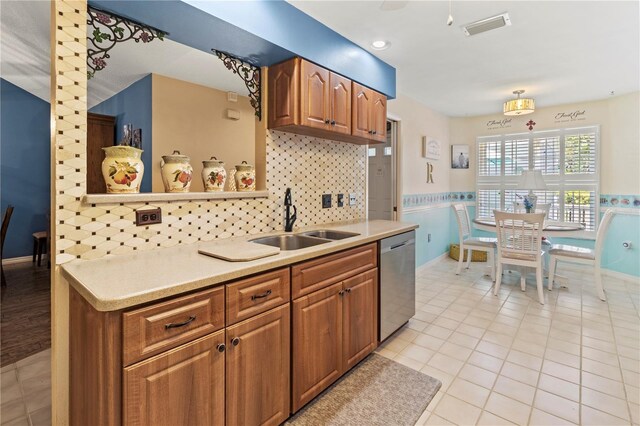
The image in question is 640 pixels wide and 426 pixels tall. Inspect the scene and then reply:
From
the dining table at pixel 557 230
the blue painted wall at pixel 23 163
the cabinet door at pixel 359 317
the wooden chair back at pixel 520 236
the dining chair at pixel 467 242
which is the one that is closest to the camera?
the cabinet door at pixel 359 317

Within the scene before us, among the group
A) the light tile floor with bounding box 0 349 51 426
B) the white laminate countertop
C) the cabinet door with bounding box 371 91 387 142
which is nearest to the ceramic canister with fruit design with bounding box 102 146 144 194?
the white laminate countertop

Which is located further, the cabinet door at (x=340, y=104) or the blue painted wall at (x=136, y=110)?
the blue painted wall at (x=136, y=110)

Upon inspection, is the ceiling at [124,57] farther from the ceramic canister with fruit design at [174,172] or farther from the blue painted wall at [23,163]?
the blue painted wall at [23,163]

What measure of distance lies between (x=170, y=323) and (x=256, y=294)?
39 centimetres

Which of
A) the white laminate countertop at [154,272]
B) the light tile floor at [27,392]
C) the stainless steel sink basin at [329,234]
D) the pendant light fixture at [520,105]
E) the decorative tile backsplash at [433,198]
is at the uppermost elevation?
the pendant light fixture at [520,105]

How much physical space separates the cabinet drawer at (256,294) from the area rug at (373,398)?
719 mm

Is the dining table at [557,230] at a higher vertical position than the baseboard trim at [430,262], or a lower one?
higher

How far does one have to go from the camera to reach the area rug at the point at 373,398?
169cm

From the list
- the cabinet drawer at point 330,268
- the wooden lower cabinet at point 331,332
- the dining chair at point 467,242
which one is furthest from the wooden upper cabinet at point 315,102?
the dining chair at point 467,242

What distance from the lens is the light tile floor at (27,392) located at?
171 cm

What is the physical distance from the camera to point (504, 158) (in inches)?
208

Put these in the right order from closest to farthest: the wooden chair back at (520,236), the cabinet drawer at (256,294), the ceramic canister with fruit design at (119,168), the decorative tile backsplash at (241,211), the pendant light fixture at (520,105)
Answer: the cabinet drawer at (256,294) < the decorative tile backsplash at (241,211) < the ceramic canister with fruit design at (119,168) < the wooden chair back at (520,236) < the pendant light fixture at (520,105)

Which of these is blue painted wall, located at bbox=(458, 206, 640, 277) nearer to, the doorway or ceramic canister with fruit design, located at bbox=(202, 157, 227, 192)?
the doorway

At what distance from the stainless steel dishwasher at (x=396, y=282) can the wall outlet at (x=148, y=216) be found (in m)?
1.49
